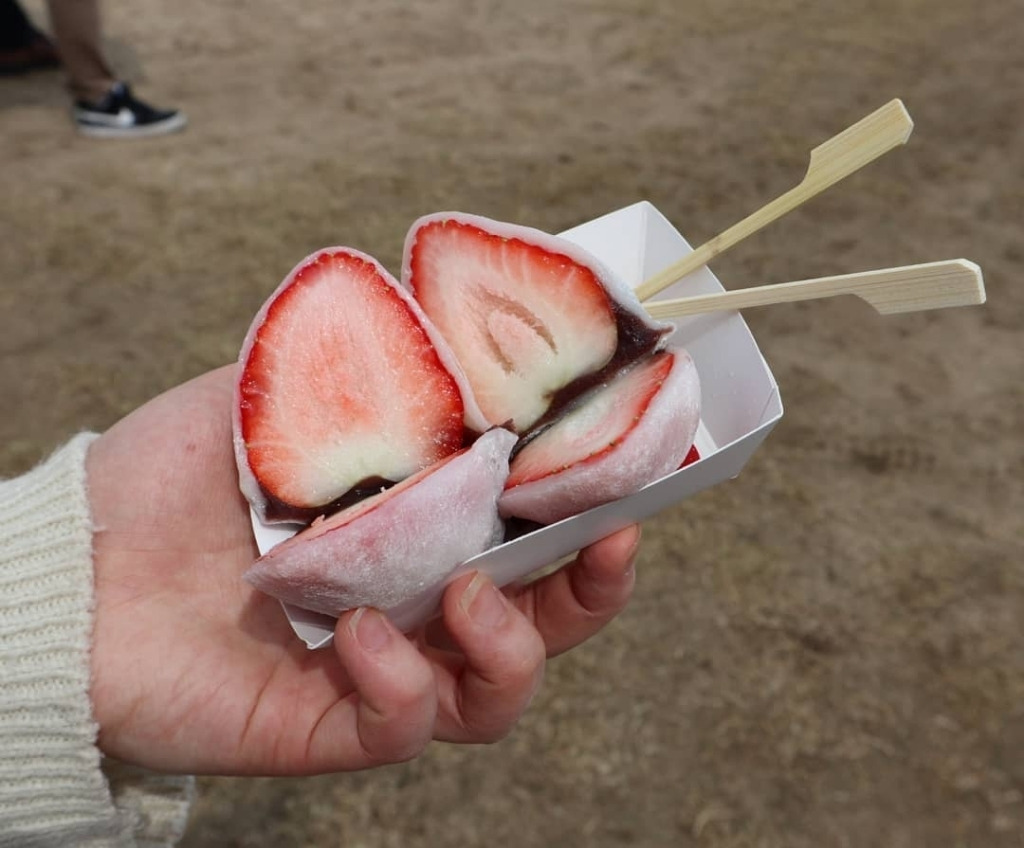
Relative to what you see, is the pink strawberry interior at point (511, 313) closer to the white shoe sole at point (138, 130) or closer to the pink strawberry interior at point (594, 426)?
the pink strawberry interior at point (594, 426)

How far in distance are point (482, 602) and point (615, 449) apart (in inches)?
6.3

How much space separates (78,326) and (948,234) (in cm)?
189

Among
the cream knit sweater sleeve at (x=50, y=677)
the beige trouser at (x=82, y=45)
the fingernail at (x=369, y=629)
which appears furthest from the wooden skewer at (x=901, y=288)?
the beige trouser at (x=82, y=45)

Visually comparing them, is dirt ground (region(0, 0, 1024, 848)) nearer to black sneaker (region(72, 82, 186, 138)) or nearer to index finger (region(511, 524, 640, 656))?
black sneaker (region(72, 82, 186, 138))

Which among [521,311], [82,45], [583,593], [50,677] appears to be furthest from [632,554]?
[82,45]

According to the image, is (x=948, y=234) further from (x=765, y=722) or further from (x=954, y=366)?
(x=765, y=722)

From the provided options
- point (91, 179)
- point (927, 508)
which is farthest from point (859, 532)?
point (91, 179)

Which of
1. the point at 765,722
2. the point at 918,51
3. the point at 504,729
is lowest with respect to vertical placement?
the point at 765,722

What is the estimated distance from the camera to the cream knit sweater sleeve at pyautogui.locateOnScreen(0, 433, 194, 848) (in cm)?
79

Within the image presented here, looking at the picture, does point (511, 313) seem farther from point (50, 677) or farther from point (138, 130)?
point (138, 130)

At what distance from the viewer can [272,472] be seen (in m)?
0.77

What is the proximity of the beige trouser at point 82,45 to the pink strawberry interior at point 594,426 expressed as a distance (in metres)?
2.12

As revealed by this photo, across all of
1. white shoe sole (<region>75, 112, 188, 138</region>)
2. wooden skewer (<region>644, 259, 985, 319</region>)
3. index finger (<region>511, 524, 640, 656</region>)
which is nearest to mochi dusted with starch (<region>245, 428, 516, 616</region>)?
index finger (<region>511, 524, 640, 656</region>)

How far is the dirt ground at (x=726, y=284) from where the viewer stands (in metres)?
1.31
